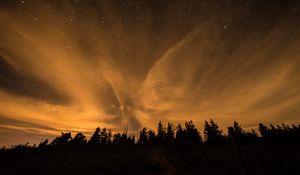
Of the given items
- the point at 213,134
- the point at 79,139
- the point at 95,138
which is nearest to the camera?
the point at 213,134

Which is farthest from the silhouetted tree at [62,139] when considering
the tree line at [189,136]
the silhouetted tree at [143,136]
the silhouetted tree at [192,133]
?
the silhouetted tree at [192,133]

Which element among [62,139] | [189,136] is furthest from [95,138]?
[189,136]

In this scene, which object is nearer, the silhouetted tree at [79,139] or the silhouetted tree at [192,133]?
the silhouetted tree at [192,133]

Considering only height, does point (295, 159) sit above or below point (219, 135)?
below

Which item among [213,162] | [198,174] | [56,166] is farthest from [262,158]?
[56,166]

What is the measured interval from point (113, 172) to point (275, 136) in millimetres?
72548

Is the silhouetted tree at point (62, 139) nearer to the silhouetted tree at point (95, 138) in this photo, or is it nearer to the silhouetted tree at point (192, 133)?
the silhouetted tree at point (95, 138)

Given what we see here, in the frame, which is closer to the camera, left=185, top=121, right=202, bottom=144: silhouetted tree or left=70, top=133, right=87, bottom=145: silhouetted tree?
left=185, top=121, right=202, bottom=144: silhouetted tree

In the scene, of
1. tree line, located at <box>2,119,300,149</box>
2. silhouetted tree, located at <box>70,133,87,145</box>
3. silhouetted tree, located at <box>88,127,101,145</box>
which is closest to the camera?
tree line, located at <box>2,119,300,149</box>

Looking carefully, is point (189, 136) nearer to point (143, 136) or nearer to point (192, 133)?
point (192, 133)

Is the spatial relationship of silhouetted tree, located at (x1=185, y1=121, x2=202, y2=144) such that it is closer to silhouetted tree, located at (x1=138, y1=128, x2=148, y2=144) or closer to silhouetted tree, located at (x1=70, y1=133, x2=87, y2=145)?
silhouetted tree, located at (x1=138, y1=128, x2=148, y2=144)

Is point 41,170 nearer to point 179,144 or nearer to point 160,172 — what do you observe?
point 160,172

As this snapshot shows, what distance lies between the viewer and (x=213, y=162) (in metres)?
36.3

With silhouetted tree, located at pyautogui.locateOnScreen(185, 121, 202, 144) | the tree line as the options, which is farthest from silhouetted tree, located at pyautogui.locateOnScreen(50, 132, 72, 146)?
silhouetted tree, located at pyautogui.locateOnScreen(185, 121, 202, 144)
